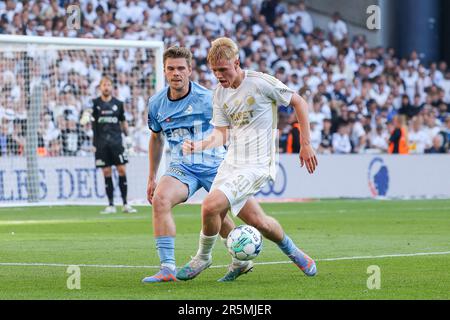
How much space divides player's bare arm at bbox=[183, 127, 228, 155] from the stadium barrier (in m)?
13.4

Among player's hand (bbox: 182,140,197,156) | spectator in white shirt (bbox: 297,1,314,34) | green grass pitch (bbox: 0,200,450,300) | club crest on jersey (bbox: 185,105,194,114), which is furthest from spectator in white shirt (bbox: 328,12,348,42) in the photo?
player's hand (bbox: 182,140,197,156)

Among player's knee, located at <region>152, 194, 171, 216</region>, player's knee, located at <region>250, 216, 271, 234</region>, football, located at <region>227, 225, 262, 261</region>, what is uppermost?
player's knee, located at <region>152, 194, 171, 216</region>

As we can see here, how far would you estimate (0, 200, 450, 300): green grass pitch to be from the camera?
8.26 meters

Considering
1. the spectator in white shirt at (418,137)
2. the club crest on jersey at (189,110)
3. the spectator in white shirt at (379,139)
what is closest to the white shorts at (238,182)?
the club crest on jersey at (189,110)

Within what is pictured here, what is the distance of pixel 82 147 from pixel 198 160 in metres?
13.6

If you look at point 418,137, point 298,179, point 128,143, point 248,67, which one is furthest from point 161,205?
point 418,137

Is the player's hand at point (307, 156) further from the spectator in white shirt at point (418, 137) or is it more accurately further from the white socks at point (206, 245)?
the spectator in white shirt at point (418, 137)

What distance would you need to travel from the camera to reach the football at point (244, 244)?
8883 millimetres

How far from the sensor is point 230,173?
902cm

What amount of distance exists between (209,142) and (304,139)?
30.3 inches

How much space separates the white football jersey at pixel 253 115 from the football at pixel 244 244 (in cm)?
55

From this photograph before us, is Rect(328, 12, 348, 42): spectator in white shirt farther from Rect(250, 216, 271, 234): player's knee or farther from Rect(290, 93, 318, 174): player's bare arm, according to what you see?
Rect(250, 216, 271, 234): player's knee

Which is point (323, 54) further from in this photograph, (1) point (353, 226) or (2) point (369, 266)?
(2) point (369, 266)

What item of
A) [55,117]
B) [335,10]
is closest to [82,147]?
[55,117]
